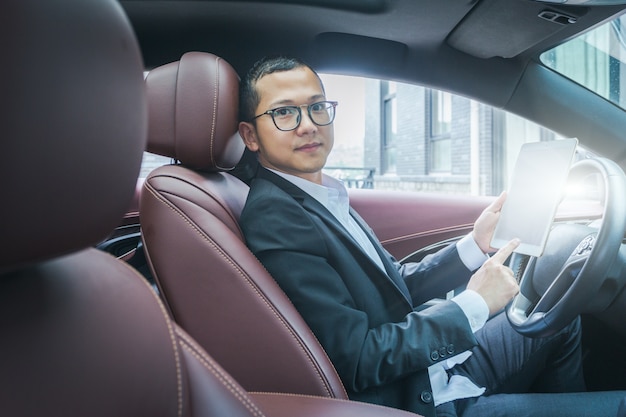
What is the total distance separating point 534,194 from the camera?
4.46ft

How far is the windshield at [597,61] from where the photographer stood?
173 cm

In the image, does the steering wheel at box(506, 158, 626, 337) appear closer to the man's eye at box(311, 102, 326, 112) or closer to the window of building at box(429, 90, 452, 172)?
the man's eye at box(311, 102, 326, 112)

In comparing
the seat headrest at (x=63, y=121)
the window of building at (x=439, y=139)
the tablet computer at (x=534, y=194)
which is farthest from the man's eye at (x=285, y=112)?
the window of building at (x=439, y=139)

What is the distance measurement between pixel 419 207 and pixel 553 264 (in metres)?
0.96

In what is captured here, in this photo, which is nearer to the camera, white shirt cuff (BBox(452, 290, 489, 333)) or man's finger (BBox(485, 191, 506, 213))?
white shirt cuff (BBox(452, 290, 489, 333))

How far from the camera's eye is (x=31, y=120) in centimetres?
41

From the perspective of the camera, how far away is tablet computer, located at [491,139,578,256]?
1290 mm

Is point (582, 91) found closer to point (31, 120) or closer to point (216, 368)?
point (216, 368)

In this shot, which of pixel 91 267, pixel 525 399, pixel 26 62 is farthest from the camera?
pixel 525 399

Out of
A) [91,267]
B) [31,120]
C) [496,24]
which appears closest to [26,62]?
[31,120]

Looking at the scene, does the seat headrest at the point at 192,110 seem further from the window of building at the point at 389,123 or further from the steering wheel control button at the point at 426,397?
the window of building at the point at 389,123

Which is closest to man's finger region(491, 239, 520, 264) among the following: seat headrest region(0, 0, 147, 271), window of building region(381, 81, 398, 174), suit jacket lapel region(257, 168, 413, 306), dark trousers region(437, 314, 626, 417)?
suit jacket lapel region(257, 168, 413, 306)

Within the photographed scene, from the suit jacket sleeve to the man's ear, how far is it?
212 millimetres

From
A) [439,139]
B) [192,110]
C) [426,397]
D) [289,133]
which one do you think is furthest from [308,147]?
[439,139]
